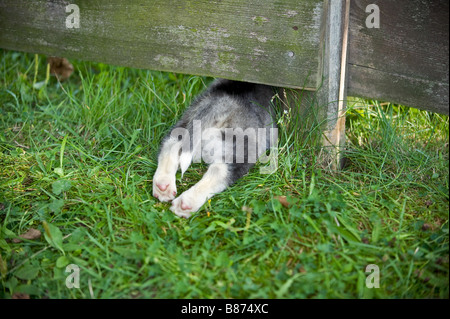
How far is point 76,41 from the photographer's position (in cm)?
276

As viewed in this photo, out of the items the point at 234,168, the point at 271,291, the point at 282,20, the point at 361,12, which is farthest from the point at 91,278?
the point at 361,12

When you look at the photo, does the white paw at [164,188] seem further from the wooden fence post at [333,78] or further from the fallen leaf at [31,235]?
the wooden fence post at [333,78]

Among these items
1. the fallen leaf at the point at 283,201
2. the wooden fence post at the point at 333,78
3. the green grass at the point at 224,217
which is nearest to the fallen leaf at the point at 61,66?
the green grass at the point at 224,217

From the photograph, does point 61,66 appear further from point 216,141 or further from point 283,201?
point 283,201

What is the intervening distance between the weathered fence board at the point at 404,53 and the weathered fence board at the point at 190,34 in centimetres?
28

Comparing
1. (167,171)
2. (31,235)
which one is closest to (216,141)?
(167,171)

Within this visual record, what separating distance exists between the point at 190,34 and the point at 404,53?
1.21m

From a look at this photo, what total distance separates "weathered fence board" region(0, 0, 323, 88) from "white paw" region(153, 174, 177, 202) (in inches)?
28.1

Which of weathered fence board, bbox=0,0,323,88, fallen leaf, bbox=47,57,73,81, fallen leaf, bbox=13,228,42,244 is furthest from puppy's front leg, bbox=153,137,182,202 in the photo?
fallen leaf, bbox=47,57,73,81

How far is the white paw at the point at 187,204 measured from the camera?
7.11ft

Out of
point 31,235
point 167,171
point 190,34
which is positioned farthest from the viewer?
point 190,34

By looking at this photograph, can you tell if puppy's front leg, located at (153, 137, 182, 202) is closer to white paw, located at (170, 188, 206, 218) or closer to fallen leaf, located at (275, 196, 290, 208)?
white paw, located at (170, 188, 206, 218)

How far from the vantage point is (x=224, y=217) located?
83.0 inches

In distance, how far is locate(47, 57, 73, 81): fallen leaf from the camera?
3.76 metres
